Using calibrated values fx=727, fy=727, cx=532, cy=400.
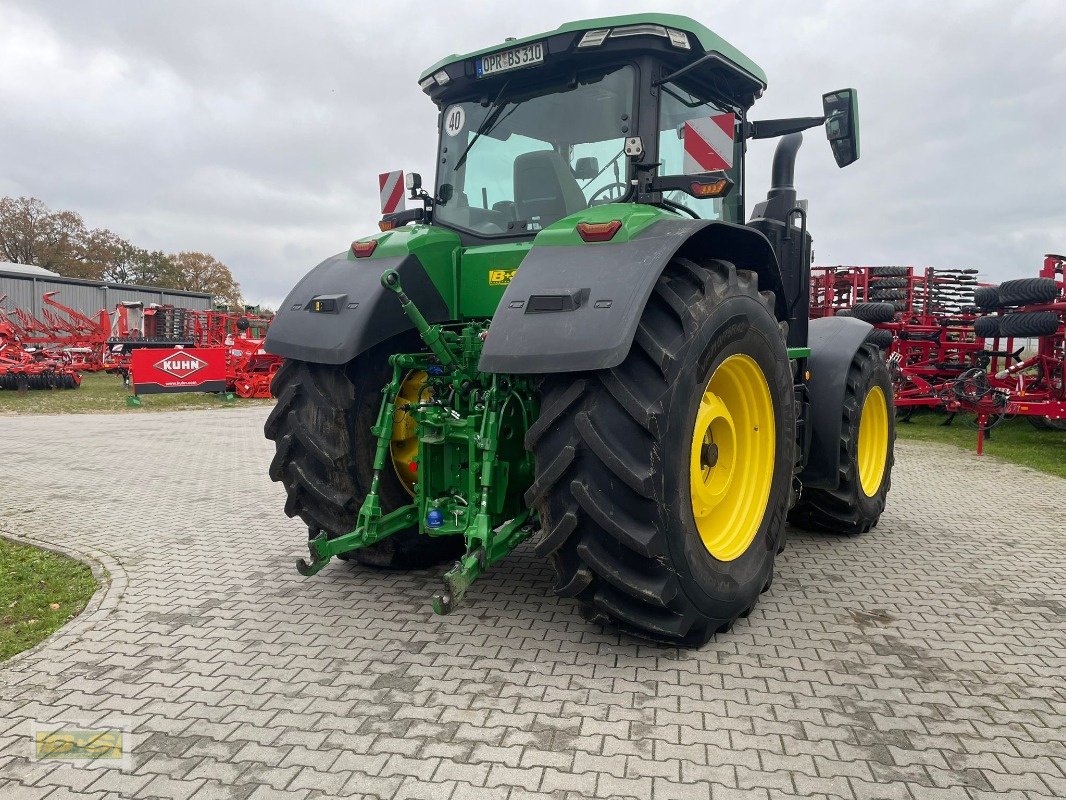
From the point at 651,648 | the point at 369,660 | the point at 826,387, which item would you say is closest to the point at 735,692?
the point at 651,648

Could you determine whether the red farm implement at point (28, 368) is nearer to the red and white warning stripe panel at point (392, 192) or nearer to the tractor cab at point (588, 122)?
the red and white warning stripe panel at point (392, 192)

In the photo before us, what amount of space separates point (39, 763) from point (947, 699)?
3.04 m

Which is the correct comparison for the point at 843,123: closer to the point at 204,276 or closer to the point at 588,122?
the point at 588,122

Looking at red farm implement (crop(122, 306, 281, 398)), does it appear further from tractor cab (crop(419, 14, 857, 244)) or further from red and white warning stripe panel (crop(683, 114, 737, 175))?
red and white warning stripe panel (crop(683, 114, 737, 175))

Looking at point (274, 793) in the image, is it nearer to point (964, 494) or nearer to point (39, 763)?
point (39, 763)

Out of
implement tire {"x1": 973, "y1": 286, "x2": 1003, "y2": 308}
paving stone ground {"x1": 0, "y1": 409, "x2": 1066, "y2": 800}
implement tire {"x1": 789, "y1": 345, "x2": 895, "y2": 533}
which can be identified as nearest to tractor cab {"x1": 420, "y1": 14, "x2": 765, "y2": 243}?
implement tire {"x1": 789, "y1": 345, "x2": 895, "y2": 533}

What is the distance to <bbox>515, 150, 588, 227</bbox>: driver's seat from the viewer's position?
363cm

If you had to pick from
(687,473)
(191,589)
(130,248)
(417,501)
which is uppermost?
(130,248)

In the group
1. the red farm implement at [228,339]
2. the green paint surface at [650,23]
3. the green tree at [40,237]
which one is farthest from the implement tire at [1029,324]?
the green tree at [40,237]

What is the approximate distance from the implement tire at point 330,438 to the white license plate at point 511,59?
1.51m

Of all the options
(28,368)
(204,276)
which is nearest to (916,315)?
(28,368)

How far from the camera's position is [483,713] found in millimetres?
2506

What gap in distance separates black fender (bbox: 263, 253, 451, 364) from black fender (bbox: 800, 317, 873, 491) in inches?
101

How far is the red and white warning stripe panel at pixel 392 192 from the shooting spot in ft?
14.2
